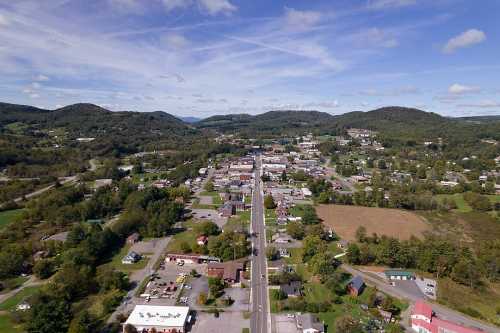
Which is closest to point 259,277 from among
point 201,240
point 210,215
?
point 201,240

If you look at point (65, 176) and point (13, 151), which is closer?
point (65, 176)

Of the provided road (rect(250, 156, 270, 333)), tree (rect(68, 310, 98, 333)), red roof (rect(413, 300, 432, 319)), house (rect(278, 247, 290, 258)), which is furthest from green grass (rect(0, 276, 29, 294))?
red roof (rect(413, 300, 432, 319))

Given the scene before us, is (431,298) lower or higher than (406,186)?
lower

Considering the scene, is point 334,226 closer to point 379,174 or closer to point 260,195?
point 260,195

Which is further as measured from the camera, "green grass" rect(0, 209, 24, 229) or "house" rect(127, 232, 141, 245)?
"green grass" rect(0, 209, 24, 229)

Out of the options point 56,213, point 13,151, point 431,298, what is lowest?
point 431,298

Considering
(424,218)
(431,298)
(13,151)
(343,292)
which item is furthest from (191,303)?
(13,151)

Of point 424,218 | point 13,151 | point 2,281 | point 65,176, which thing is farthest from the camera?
point 13,151

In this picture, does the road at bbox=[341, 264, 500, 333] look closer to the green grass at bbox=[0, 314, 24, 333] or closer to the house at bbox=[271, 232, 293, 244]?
the house at bbox=[271, 232, 293, 244]
